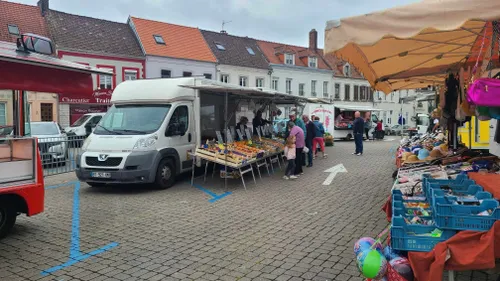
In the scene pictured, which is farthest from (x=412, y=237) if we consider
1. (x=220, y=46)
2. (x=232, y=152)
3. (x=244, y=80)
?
(x=220, y=46)

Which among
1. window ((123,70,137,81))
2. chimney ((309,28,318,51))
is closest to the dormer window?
chimney ((309,28,318,51))

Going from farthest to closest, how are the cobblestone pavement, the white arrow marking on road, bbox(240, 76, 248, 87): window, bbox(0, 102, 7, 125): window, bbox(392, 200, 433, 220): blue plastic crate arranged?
1. bbox(240, 76, 248, 87): window
2. the white arrow marking on road
3. bbox(0, 102, 7, 125): window
4. the cobblestone pavement
5. bbox(392, 200, 433, 220): blue plastic crate

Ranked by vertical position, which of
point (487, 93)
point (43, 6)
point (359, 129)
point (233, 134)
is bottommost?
point (233, 134)

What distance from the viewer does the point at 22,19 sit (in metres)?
26.7

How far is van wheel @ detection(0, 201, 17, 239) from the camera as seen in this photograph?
5.43m

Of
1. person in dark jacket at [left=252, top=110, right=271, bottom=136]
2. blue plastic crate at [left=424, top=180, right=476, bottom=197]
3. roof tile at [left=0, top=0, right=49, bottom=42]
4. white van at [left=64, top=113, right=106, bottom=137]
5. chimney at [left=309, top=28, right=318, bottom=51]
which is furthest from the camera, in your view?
chimney at [left=309, top=28, right=318, bottom=51]

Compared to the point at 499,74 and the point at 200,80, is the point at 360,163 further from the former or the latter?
the point at 499,74

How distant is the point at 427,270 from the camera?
3.02 meters

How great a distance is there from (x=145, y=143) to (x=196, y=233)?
361cm

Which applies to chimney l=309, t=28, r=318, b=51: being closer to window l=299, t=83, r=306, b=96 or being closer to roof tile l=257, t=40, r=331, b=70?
roof tile l=257, t=40, r=331, b=70

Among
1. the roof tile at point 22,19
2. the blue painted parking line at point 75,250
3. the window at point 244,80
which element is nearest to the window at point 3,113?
the blue painted parking line at point 75,250

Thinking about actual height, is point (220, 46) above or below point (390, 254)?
above

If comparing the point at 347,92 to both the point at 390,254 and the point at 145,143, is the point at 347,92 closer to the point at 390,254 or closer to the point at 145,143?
the point at 145,143

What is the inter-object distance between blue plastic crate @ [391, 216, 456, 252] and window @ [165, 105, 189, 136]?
7.00 metres
